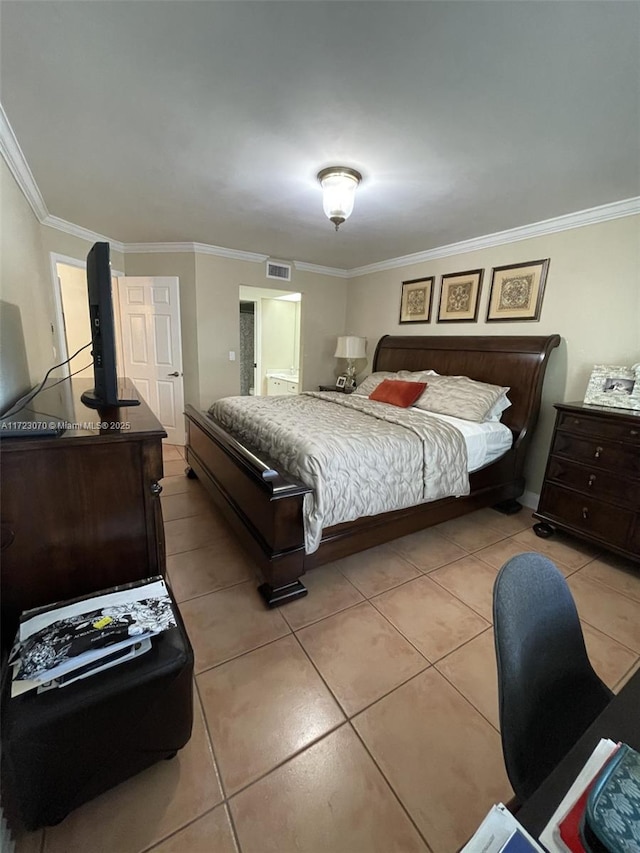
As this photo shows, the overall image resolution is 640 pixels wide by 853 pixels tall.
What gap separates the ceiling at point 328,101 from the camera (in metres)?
1.16

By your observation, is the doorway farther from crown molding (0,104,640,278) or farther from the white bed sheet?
the white bed sheet

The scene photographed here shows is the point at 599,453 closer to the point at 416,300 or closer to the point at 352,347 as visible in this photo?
the point at 416,300

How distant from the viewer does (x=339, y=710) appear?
1.36 metres

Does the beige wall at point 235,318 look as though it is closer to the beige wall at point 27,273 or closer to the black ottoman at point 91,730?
the beige wall at point 27,273

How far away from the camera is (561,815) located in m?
0.47

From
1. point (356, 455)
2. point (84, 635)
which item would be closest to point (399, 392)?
point (356, 455)

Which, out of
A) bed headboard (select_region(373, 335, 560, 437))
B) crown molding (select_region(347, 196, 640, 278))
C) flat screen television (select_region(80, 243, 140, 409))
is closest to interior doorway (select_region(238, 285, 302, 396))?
crown molding (select_region(347, 196, 640, 278))

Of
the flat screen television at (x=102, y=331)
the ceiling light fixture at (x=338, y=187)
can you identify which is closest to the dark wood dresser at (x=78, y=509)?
the flat screen television at (x=102, y=331)

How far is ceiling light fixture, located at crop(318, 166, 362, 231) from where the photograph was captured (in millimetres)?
2105

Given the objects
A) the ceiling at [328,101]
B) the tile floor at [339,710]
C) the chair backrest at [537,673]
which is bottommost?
the tile floor at [339,710]

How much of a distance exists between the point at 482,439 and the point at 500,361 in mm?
922

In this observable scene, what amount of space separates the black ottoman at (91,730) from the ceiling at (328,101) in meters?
2.06

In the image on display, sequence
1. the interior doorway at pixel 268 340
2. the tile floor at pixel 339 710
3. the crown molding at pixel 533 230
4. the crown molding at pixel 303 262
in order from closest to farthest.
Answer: the tile floor at pixel 339 710 < the crown molding at pixel 303 262 < the crown molding at pixel 533 230 < the interior doorway at pixel 268 340

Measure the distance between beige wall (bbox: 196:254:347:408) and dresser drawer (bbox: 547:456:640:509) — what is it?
10.9 feet
